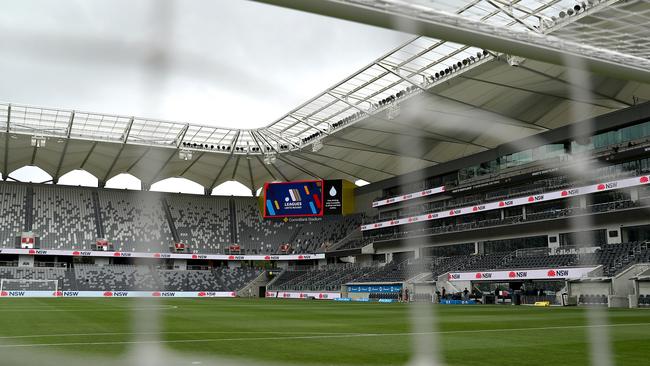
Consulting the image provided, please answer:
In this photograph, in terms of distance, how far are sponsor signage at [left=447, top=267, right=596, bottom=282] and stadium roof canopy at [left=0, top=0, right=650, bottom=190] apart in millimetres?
8731

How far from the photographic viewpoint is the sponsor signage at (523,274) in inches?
1348

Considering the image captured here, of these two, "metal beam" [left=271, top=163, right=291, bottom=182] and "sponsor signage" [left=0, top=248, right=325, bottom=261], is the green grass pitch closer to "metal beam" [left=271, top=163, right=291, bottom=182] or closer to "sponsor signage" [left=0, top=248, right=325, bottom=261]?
"sponsor signage" [left=0, top=248, right=325, bottom=261]

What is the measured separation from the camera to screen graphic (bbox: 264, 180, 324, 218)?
60.2 meters

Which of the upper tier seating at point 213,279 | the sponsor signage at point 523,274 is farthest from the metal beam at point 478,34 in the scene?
the upper tier seating at point 213,279

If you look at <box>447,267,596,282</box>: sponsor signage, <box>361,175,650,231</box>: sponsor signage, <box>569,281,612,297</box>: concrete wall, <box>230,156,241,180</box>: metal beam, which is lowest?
<box>569,281,612,297</box>: concrete wall

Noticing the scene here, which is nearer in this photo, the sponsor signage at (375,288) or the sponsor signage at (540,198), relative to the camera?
the sponsor signage at (540,198)

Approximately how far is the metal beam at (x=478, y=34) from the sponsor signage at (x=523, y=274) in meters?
30.1

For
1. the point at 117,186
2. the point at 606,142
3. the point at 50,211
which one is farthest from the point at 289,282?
the point at 606,142

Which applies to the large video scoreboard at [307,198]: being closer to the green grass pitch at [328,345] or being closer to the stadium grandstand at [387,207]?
the stadium grandstand at [387,207]

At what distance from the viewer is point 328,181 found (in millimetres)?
60562

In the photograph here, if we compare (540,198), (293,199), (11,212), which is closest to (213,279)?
(293,199)

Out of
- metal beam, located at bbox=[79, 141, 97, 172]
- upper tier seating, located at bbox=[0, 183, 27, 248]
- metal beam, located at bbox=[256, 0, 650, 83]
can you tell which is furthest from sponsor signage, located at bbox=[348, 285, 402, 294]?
metal beam, located at bbox=[256, 0, 650, 83]

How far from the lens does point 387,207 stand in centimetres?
6116

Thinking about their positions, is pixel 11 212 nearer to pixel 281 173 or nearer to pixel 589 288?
pixel 281 173
